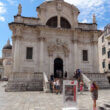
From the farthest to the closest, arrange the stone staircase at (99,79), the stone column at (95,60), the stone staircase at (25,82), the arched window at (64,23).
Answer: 1. the arched window at (64,23)
2. the stone column at (95,60)
3. the stone staircase at (99,79)
4. the stone staircase at (25,82)

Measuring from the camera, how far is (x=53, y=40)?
25.9 m

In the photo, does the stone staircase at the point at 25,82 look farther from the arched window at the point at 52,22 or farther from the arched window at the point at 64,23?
the arched window at the point at 64,23

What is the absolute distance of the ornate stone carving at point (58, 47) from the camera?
2506 centimetres

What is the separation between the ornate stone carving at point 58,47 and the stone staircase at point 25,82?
5498mm

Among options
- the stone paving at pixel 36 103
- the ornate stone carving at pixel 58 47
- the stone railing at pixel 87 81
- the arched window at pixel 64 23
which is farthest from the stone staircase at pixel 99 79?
the arched window at pixel 64 23

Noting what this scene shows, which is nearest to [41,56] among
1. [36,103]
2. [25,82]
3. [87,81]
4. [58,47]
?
[58,47]

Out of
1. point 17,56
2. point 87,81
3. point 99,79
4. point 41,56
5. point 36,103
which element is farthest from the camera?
point 41,56

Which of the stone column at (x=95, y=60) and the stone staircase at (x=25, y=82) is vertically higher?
the stone column at (x=95, y=60)

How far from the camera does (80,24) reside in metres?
28.2

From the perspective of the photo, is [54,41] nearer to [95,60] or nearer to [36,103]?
[95,60]

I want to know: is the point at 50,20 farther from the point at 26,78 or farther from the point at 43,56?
the point at 26,78

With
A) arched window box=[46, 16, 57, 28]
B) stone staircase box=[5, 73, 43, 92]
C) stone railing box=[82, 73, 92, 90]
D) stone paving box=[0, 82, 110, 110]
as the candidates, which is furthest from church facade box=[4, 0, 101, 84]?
stone paving box=[0, 82, 110, 110]

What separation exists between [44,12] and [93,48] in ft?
35.7

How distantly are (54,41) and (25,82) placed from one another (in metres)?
9.28
